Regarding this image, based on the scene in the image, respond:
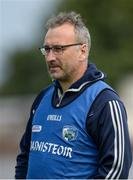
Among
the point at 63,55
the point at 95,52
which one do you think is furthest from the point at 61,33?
the point at 95,52

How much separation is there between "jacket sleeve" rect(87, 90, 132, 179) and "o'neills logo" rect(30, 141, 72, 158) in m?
0.20

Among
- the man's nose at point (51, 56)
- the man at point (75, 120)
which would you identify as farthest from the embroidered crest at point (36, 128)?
the man's nose at point (51, 56)

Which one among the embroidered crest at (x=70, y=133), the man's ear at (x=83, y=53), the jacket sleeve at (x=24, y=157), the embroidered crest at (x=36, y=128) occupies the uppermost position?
the man's ear at (x=83, y=53)

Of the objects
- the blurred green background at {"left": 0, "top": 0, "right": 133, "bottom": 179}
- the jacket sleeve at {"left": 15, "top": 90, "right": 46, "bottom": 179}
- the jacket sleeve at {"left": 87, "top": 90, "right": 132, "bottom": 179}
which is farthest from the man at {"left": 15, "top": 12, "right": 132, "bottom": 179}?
the blurred green background at {"left": 0, "top": 0, "right": 133, "bottom": 179}

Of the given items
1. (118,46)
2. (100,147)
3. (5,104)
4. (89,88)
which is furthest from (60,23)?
(5,104)

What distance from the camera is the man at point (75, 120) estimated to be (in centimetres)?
512

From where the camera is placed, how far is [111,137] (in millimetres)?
5105

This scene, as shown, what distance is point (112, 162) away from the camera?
5098mm

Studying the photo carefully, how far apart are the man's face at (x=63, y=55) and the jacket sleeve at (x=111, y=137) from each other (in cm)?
37

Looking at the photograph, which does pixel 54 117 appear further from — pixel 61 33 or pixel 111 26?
pixel 111 26

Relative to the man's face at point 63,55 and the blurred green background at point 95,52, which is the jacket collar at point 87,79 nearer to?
the man's face at point 63,55

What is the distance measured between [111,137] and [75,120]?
1.02 feet

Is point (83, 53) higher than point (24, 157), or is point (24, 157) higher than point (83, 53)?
point (83, 53)

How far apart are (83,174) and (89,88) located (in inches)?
22.0
